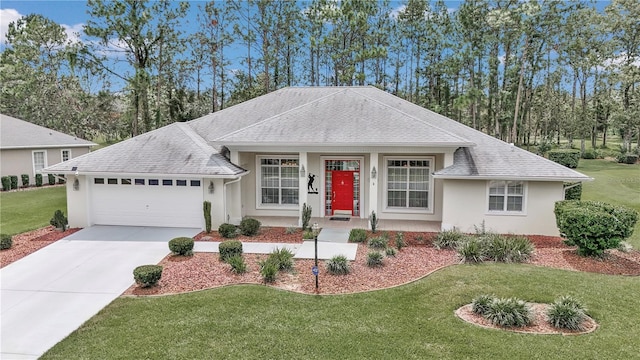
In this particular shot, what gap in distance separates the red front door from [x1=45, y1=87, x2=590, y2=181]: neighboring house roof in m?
1.93

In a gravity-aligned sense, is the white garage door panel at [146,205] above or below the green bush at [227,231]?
above

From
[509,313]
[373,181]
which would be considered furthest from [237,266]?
[373,181]

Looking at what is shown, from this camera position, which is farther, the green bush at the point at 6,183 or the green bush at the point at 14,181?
the green bush at the point at 14,181

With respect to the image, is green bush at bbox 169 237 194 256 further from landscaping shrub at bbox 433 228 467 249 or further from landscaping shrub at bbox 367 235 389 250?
landscaping shrub at bbox 433 228 467 249

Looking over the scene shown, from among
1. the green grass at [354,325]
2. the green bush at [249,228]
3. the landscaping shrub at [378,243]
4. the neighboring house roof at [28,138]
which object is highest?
the neighboring house roof at [28,138]

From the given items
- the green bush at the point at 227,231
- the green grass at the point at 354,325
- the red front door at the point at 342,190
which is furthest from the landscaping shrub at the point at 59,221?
the red front door at the point at 342,190

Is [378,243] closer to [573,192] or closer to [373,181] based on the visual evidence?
[373,181]

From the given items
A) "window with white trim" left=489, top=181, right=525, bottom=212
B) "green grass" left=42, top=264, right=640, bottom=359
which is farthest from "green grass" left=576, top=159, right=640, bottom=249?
"green grass" left=42, top=264, right=640, bottom=359

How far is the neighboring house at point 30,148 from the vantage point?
2465 cm

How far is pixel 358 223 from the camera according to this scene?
1565cm

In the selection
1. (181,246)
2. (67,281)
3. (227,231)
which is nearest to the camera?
(67,281)

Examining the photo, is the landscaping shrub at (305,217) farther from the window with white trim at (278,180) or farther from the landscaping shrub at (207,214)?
the landscaping shrub at (207,214)

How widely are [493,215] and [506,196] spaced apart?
0.81 metres

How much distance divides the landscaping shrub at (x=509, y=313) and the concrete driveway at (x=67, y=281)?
7.82 meters
